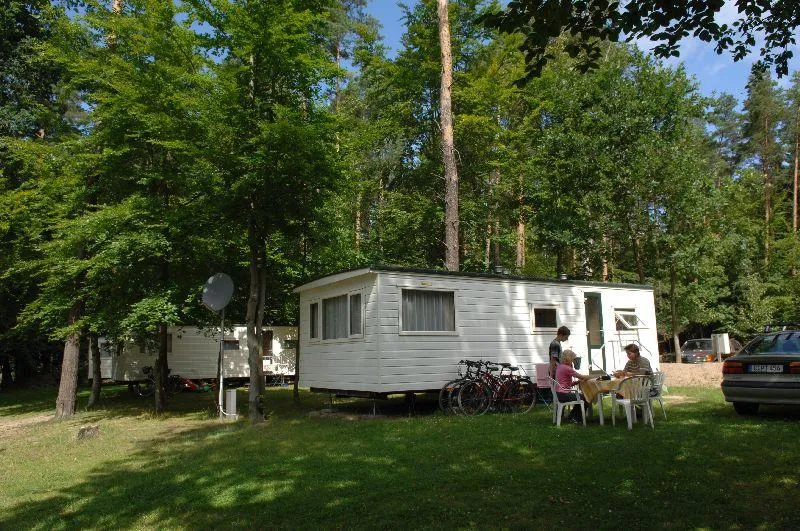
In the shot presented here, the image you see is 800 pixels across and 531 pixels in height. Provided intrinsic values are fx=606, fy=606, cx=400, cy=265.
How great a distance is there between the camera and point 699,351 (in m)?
29.8

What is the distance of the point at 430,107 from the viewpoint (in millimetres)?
24781

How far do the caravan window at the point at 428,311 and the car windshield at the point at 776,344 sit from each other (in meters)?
4.88

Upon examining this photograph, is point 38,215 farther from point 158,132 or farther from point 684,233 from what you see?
point 684,233

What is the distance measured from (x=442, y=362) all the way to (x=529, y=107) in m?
17.8

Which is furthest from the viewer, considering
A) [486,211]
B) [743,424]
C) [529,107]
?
[529,107]

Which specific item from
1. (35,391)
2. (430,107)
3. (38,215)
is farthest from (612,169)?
(35,391)

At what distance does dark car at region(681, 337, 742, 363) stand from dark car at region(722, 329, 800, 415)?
22.1 m

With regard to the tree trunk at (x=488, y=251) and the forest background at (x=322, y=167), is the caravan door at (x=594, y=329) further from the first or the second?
the tree trunk at (x=488, y=251)

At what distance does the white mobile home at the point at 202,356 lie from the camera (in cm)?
2028

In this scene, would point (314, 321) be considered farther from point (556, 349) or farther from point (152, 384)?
point (152, 384)

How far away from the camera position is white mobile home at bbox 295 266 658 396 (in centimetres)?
1060

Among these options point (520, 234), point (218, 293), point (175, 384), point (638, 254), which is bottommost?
point (175, 384)

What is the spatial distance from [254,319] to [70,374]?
575 centimetres

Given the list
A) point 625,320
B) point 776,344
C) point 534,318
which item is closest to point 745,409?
point 776,344
